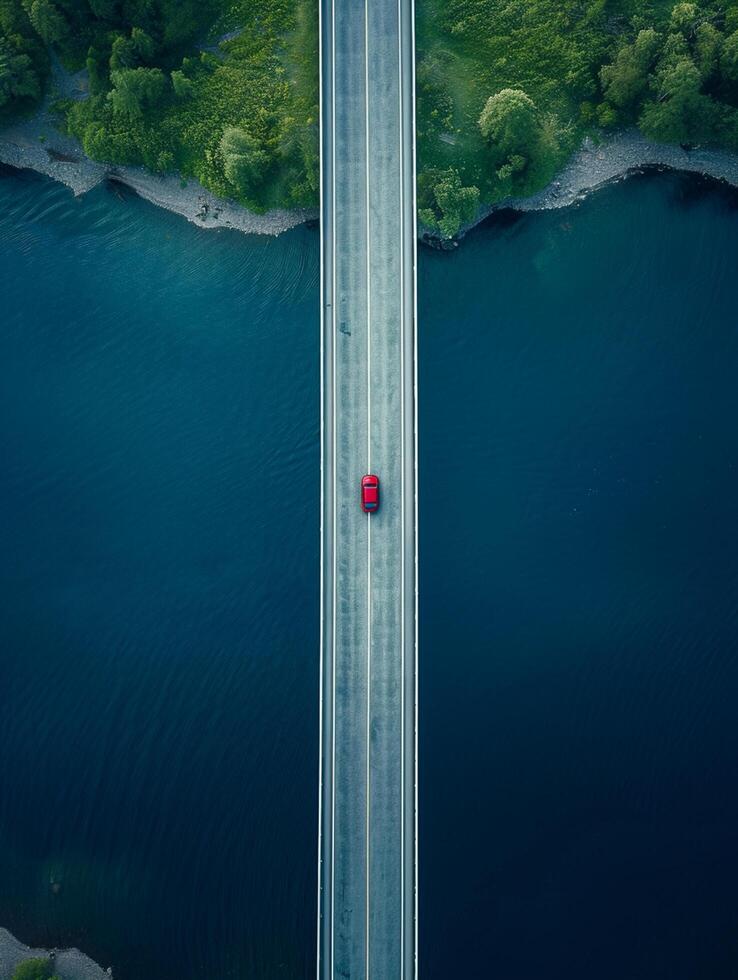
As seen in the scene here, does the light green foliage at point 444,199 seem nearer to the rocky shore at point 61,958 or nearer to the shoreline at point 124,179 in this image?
the shoreline at point 124,179

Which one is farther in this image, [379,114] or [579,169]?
[579,169]

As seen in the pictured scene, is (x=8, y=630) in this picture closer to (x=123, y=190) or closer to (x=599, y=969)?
(x=123, y=190)

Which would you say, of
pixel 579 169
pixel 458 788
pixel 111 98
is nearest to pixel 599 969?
pixel 458 788

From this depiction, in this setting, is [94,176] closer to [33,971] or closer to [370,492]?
[370,492]

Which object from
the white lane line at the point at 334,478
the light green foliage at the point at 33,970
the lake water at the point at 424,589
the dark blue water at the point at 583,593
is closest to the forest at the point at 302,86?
the white lane line at the point at 334,478

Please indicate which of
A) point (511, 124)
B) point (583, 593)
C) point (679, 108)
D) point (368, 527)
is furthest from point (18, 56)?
point (583, 593)
